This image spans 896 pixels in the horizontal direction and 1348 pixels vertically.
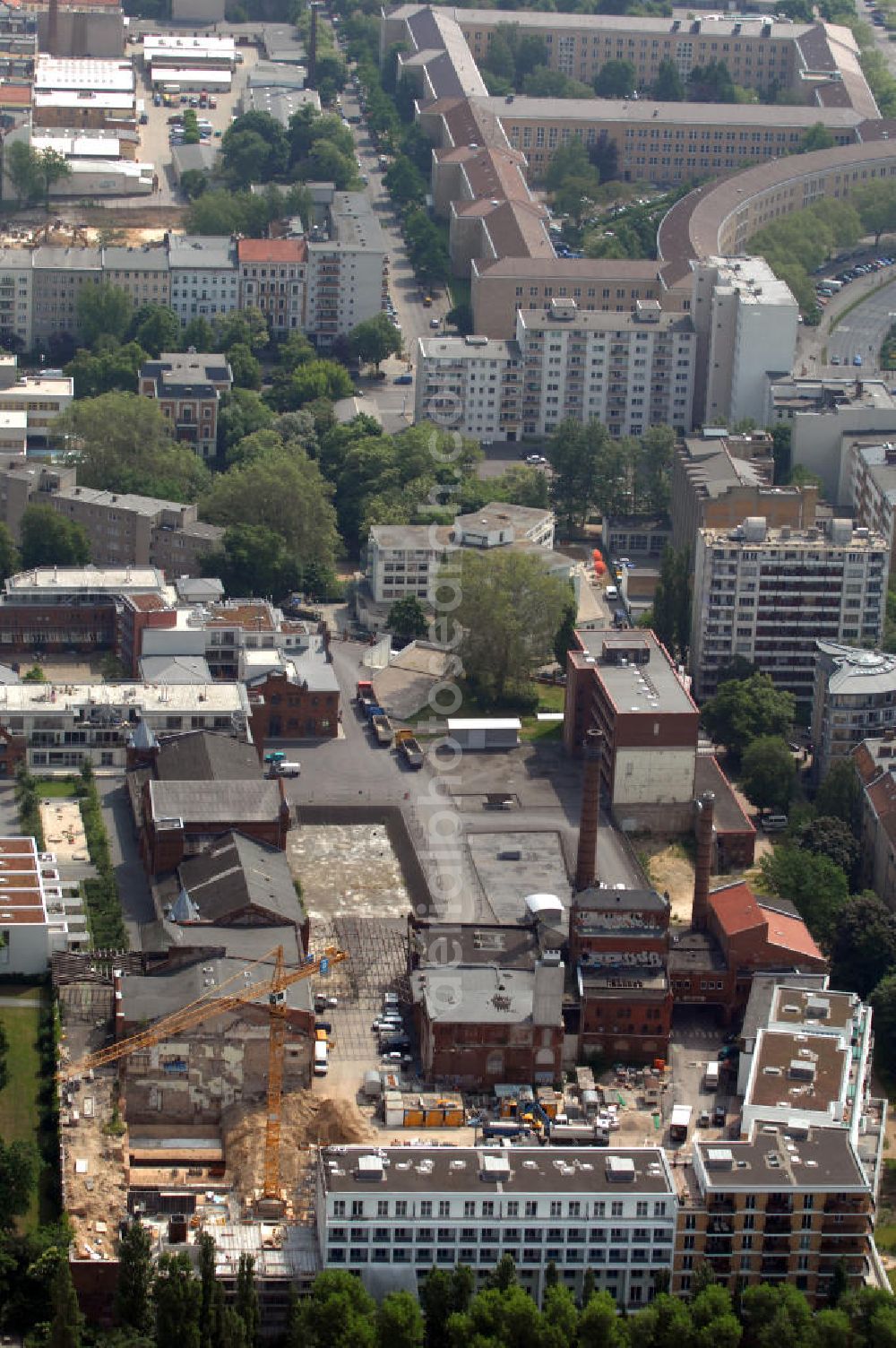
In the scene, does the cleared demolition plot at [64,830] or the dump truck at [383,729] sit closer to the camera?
the cleared demolition plot at [64,830]

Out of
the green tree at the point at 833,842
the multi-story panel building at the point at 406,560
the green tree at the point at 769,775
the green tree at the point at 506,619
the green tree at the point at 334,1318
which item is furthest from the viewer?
the multi-story panel building at the point at 406,560

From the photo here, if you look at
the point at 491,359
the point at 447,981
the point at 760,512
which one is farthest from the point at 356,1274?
the point at 491,359

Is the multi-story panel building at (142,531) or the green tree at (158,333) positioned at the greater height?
the green tree at (158,333)

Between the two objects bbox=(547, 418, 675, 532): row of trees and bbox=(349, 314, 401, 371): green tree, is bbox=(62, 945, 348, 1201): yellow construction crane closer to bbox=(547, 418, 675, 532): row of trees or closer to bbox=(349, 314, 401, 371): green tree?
bbox=(547, 418, 675, 532): row of trees

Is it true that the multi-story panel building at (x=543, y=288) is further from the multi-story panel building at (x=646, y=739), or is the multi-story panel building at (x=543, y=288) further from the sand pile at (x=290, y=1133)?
the sand pile at (x=290, y=1133)

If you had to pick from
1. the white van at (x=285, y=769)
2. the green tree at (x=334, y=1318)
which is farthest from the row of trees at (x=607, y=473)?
the green tree at (x=334, y=1318)
